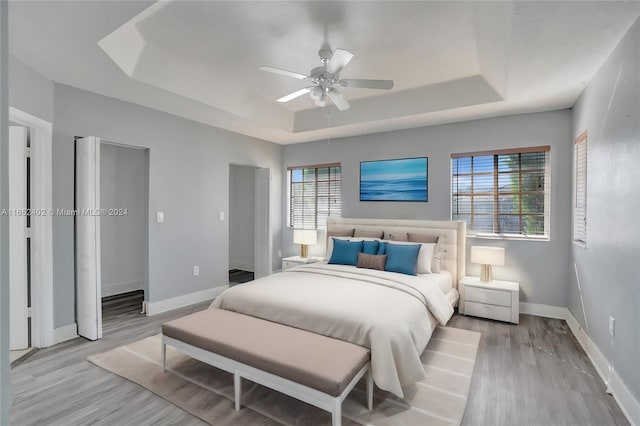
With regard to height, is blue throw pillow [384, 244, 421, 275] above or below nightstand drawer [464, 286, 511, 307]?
above

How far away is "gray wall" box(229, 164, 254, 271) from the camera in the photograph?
6.89 meters

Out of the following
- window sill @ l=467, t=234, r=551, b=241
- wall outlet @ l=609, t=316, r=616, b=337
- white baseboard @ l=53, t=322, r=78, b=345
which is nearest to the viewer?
wall outlet @ l=609, t=316, r=616, b=337

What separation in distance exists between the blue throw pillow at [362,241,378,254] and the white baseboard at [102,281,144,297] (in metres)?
3.75

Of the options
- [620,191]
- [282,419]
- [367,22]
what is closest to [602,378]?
[620,191]

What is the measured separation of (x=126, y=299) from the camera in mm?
4793

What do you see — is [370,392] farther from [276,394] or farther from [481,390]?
[481,390]

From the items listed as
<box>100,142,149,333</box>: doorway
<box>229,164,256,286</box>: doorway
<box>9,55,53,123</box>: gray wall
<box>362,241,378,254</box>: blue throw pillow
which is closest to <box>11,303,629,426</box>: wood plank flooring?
<box>362,241,378,254</box>: blue throw pillow

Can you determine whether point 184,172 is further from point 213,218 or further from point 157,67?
point 157,67

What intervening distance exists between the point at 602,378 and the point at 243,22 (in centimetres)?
404

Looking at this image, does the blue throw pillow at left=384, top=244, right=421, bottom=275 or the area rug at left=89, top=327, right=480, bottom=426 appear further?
the blue throw pillow at left=384, top=244, right=421, bottom=275

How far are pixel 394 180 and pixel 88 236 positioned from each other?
3.98m

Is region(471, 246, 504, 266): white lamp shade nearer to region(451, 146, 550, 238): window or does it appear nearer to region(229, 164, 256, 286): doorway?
region(451, 146, 550, 238): window

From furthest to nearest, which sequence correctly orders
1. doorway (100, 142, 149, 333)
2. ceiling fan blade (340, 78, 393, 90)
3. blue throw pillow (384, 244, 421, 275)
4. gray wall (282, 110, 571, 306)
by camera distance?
doorway (100, 142, 149, 333)
gray wall (282, 110, 571, 306)
blue throw pillow (384, 244, 421, 275)
ceiling fan blade (340, 78, 393, 90)

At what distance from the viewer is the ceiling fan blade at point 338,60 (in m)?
2.46
